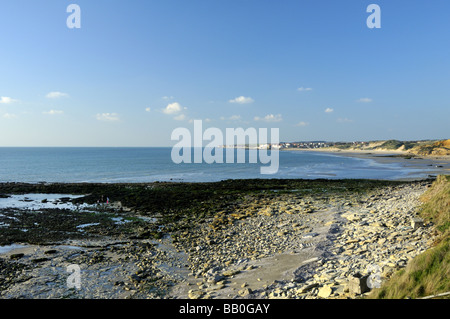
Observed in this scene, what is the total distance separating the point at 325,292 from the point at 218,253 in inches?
254

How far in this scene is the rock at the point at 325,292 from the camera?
8.14 meters

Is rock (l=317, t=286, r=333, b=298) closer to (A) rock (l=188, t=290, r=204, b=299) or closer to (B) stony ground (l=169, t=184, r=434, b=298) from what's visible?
(B) stony ground (l=169, t=184, r=434, b=298)

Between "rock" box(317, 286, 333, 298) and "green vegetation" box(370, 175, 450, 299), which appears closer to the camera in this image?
"green vegetation" box(370, 175, 450, 299)

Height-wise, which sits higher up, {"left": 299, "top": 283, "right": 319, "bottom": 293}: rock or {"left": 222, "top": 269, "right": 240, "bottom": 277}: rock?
{"left": 299, "top": 283, "right": 319, "bottom": 293}: rock

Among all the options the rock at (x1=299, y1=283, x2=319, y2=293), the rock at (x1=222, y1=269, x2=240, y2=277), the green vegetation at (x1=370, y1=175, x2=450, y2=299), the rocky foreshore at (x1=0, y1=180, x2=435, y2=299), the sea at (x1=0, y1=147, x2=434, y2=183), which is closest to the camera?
the green vegetation at (x1=370, y1=175, x2=450, y2=299)

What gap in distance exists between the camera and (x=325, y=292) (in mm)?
8281

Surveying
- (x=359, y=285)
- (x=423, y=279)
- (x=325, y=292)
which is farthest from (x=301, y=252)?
(x=423, y=279)

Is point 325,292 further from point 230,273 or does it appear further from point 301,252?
point 301,252

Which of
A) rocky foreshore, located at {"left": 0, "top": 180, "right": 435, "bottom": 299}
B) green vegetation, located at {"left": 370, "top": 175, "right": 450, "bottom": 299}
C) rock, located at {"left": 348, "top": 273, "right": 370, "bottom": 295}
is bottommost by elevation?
rocky foreshore, located at {"left": 0, "top": 180, "right": 435, "bottom": 299}

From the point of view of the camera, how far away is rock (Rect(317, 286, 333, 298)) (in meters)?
8.14

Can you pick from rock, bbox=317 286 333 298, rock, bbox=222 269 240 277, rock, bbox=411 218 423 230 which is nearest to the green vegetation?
rock, bbox=317 286 333 298

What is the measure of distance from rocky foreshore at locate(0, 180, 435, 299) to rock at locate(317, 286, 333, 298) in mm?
30
